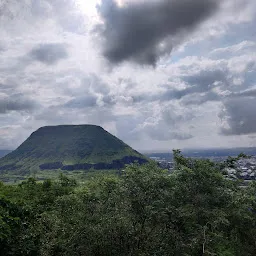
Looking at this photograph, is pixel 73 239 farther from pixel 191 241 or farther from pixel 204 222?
pixel 204 222

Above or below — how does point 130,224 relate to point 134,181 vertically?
below

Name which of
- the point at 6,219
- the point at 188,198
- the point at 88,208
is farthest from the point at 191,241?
the point at 6,219

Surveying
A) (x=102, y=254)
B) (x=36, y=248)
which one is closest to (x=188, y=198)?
(x=102, y=254)

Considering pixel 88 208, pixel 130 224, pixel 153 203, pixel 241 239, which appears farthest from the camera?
pixel 241 239

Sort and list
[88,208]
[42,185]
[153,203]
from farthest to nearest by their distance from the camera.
→ [42,185], [88,208], [153,203]

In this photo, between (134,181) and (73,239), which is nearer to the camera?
(73,239)

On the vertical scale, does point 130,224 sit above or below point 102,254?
above

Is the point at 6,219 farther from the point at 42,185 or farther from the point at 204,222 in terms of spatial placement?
the point at 42,185

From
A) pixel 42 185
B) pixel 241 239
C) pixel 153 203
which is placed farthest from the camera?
pixel 42 185

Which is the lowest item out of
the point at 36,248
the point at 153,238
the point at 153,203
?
the point at 36,248
